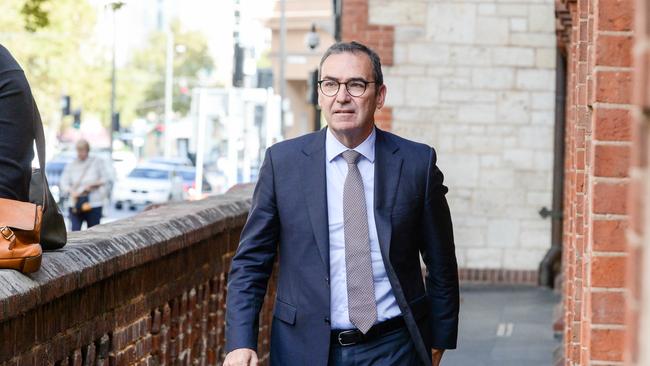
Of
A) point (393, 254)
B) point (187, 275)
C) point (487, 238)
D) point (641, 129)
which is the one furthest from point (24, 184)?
point (487, 238)

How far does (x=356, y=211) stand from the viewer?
505 cm

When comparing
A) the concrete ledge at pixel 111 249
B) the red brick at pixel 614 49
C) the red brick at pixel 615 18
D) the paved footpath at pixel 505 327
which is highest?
the red brick at pixel 615 18

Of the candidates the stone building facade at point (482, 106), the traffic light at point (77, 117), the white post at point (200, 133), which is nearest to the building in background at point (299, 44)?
the traffic light at point (77, 117)

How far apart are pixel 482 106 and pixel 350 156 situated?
13.7 meters

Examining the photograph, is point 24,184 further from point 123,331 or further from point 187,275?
point 187,275

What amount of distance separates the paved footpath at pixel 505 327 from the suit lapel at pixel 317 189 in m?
6.76

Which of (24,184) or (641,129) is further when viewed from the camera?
(24,184)

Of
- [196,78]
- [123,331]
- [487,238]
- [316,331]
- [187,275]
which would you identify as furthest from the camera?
[196,78]

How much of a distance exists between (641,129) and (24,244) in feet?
10.1

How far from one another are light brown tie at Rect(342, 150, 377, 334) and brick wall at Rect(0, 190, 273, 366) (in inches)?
36.2

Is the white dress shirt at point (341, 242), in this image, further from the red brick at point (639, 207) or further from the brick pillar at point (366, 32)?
the brick pillar at point (366, 32)

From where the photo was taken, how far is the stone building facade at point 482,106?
18.5 metres

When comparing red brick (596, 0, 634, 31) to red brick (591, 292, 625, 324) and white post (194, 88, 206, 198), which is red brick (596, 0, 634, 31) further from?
white post (194, 88, 206, 198)

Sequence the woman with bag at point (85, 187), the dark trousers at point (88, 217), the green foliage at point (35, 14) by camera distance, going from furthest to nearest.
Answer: the dark trousers at point (88, 217)
the woman with bag at point (85, 187)
the green foliage at point (35, 14)
